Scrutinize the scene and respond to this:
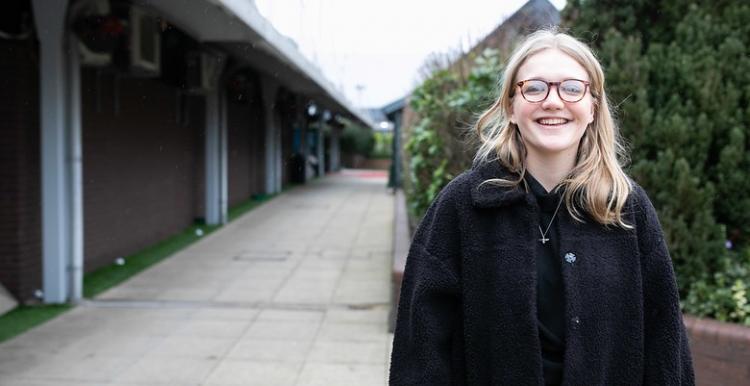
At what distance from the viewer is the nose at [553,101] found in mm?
1690

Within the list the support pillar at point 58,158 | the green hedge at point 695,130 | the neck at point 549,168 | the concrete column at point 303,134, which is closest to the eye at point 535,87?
the neck at point 549,168

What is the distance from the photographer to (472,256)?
5.59ft

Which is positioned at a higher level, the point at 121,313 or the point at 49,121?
the point at 49,121

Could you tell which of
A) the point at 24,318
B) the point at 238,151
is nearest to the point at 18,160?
the point at 24,318

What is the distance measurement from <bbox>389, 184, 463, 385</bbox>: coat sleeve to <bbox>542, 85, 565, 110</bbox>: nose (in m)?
0.33

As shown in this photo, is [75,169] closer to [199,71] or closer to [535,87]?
[199,71]

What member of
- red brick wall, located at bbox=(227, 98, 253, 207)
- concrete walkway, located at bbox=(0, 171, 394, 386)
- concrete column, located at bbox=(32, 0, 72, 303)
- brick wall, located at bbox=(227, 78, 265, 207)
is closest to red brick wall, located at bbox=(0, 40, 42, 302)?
concrete column, located at bbox=(32, 0, 72, 303)

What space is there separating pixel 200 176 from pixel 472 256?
10.6m

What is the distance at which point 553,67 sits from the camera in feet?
5.62

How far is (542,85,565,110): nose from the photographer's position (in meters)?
1.69

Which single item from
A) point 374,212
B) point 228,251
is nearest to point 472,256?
point 228,251

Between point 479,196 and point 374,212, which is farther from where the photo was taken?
point 374,212

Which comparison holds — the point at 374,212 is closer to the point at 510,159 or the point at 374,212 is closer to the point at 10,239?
the point at 10,239

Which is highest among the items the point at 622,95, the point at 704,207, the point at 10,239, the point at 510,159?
the point at 622,95
